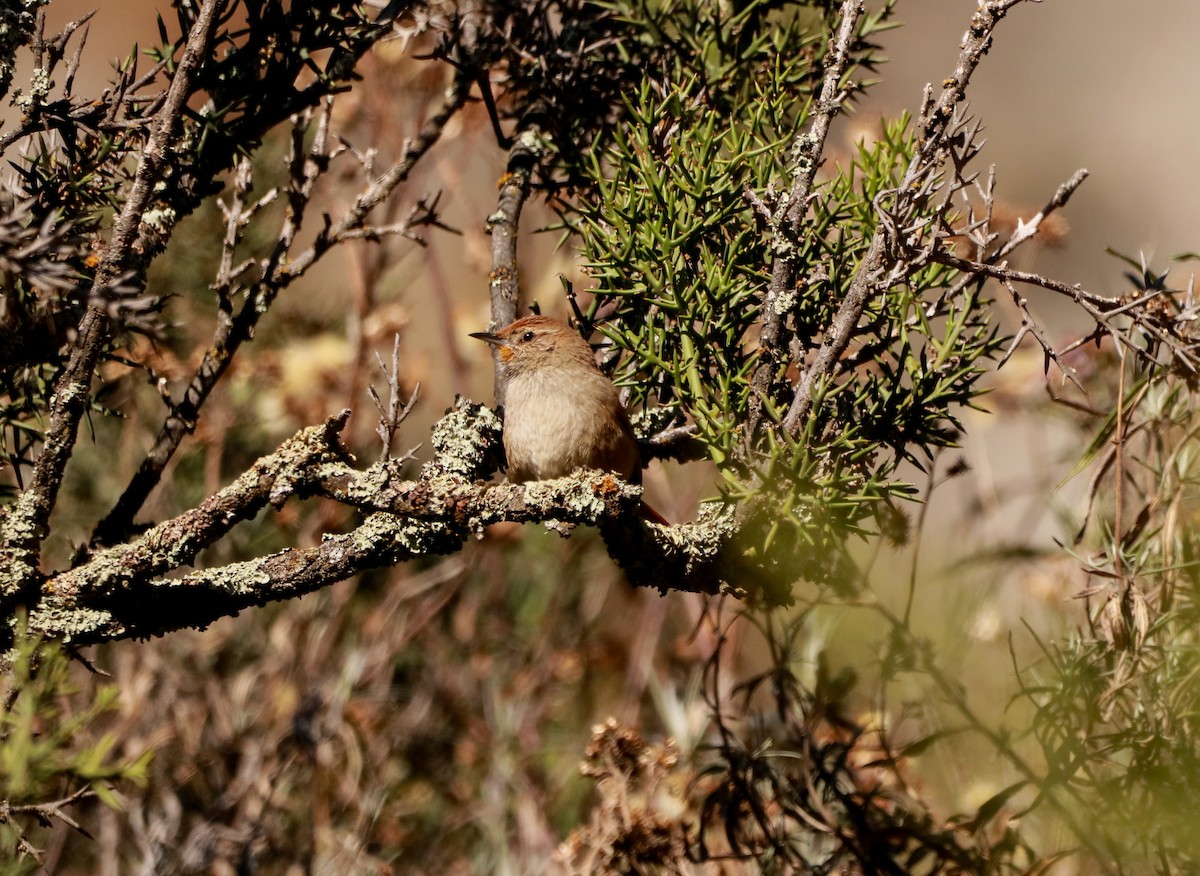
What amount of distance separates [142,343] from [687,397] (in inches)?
103

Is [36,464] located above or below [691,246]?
below

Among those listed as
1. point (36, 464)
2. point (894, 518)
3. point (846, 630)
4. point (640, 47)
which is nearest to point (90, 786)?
point (36, 464)

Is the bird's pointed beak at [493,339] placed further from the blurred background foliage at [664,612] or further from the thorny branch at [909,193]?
the thorny branch at [909,193]

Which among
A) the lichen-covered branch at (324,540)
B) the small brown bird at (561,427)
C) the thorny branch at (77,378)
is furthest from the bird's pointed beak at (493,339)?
the thorny branch at (77,378)

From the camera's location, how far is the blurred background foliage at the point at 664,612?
190cm

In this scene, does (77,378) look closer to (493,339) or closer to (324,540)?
(324,540)

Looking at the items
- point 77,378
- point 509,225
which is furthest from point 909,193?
point 77,378

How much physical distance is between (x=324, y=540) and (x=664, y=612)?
9.71ft

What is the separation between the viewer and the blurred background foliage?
1.90 m

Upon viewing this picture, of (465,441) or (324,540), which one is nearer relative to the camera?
(324,540)

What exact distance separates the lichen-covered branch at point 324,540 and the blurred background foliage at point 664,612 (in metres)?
0.14

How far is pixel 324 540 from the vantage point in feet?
6.24

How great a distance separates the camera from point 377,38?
226 centimetres

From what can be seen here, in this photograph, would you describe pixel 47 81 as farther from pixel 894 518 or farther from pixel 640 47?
pixel 894 518
